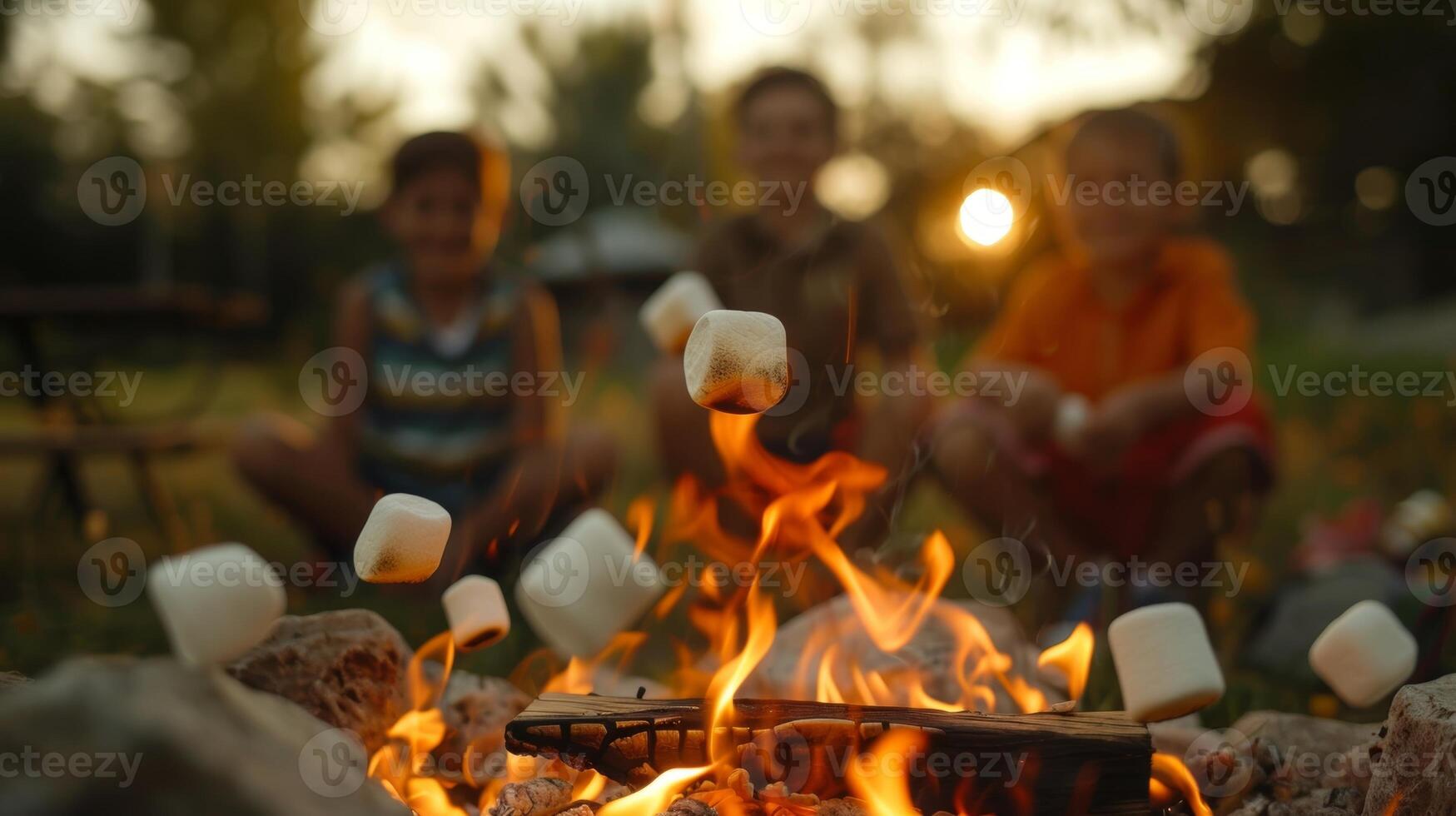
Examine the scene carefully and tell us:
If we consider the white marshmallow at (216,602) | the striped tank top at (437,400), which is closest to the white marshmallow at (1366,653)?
the white marshmallow at (216,602)

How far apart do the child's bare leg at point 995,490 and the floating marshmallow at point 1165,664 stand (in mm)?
1410

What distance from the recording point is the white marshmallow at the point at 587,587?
231 cm

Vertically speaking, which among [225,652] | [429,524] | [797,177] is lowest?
[225,652]

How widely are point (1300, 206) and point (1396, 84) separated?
1522 mm

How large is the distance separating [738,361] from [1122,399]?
1.91 meters

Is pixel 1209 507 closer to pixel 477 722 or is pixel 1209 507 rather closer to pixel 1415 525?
pixel 1415 525

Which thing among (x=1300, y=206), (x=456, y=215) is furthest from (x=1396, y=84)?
(x=456, y=215)

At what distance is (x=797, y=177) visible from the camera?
155 inches

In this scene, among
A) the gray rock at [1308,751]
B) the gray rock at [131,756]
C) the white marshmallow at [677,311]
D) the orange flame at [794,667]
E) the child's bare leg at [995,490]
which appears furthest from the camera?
the child's bare leg at [995,490]

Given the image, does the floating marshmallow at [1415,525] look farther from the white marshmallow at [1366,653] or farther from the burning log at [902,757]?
the burning log at [902,757]

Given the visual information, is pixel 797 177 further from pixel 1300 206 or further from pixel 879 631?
pixel 1300 206

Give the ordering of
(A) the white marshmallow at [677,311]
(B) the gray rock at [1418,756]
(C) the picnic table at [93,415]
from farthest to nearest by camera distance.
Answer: (C) the picnic table at [93,415] < (A) the white marshmallow at [677,311] < (B) the gray rock at [1418,756]

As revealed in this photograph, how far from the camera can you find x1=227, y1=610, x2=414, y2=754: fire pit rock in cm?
218

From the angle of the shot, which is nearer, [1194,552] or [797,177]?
[1194,552]
